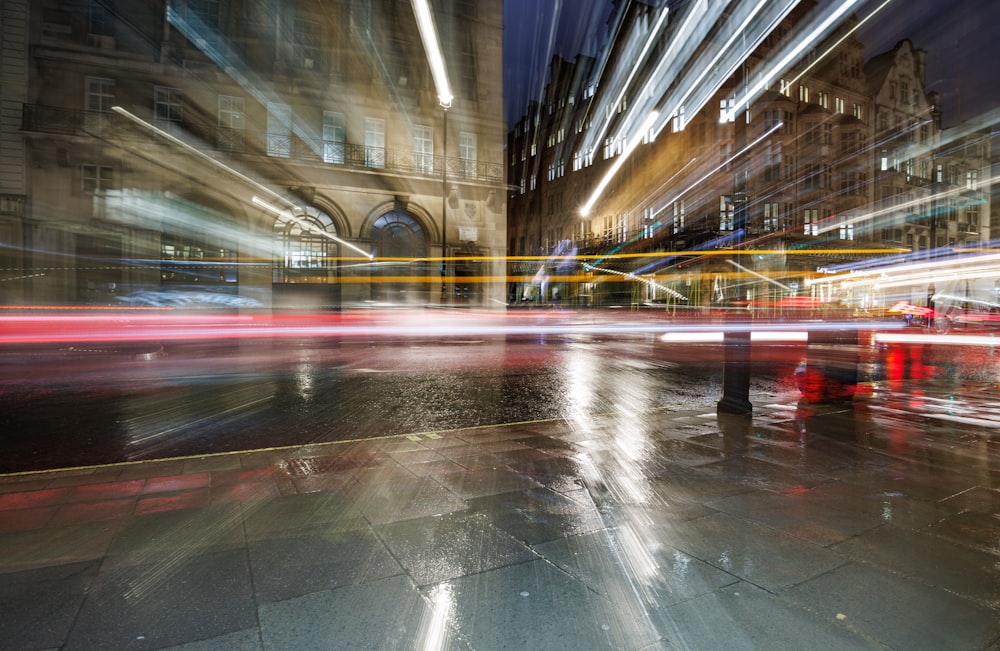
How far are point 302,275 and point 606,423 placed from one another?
24.0 meters

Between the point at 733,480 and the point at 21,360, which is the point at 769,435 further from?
the point at 21,360

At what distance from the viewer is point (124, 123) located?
2452cm

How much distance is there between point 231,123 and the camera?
2572 centimetres

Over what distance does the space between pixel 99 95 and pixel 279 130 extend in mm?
8232

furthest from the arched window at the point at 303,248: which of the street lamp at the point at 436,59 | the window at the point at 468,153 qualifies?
the window at the point at 468,153

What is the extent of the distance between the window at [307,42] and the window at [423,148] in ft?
20.6

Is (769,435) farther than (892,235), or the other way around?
(892,235)

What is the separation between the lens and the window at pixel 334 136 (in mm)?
27328

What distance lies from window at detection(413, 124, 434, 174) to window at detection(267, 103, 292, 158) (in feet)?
22.1

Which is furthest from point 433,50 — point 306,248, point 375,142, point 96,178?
point 96,178

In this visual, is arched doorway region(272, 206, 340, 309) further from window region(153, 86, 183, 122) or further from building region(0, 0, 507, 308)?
window region(153, 86, 183, 122)

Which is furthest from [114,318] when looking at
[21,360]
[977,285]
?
[977,285]

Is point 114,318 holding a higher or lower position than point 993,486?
higher

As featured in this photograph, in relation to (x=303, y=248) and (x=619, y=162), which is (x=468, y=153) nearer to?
(x=303, y=248)
